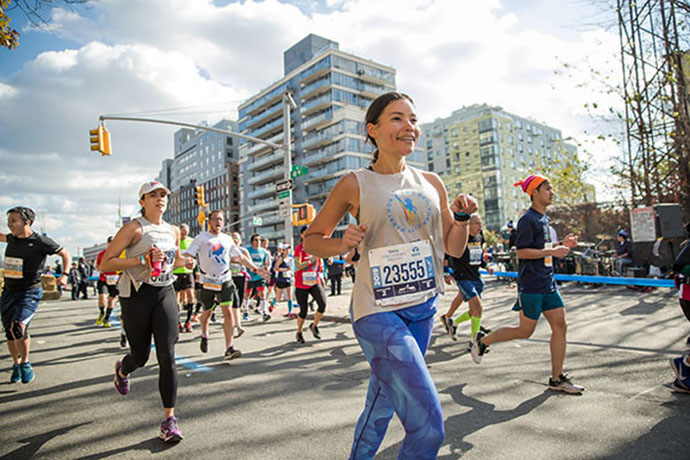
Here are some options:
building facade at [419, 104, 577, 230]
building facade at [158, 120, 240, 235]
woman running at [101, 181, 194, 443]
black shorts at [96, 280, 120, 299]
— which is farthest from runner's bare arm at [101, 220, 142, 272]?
Result: building facade at [158, 120, 240, 235]

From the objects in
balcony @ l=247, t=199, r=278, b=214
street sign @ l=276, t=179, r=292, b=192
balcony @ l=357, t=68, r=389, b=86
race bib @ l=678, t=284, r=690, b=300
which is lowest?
race bib @ l=678, t=284, r=690, b=300

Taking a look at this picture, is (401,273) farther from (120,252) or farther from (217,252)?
(217,252)

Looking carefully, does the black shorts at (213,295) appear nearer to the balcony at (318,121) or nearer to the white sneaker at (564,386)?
the white sneaker at (564,386)

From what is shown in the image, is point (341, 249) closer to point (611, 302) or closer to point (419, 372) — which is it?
point (419, 372)

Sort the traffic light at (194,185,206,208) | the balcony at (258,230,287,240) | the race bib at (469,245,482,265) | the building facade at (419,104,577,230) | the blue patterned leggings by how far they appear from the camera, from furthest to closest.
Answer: the building facade at (419,104,577,230) < the balcony at (258,230,287,240) < the traffic light at (194,185,206,208) < the race bib at (469,245,482,265) < the blue patterned leggings

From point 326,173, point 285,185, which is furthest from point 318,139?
point 285,185

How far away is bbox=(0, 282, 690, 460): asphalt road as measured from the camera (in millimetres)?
3271

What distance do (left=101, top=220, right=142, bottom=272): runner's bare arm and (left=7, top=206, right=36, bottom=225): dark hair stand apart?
2758mm

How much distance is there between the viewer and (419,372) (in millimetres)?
1987

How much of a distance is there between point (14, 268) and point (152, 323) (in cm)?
312

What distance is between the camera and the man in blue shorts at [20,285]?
5.64 meters

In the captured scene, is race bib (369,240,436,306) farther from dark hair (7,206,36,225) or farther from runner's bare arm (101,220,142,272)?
dark hair (7,206,36,225)

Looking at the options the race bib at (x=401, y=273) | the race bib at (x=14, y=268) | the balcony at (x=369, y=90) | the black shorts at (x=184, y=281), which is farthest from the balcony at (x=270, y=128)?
the race bib at (x=401, y=273)

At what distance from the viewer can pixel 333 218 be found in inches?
93.3
